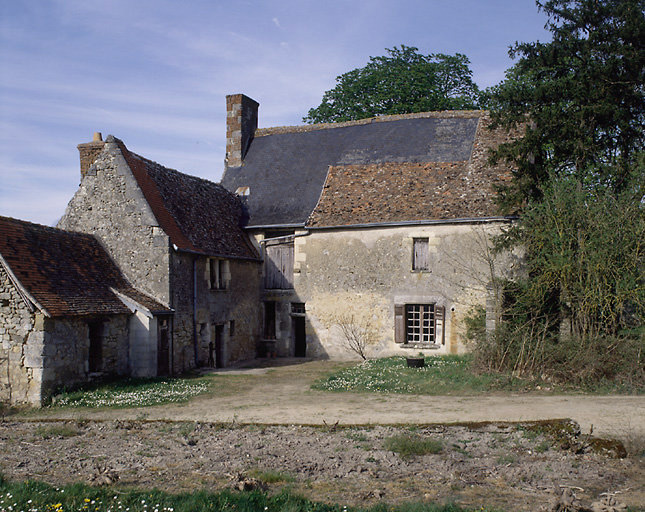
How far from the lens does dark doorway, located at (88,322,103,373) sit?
46.5 feet

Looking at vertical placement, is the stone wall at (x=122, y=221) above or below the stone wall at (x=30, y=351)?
above

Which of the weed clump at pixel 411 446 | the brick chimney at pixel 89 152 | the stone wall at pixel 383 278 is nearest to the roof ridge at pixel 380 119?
the stone wall at pixel 383 278

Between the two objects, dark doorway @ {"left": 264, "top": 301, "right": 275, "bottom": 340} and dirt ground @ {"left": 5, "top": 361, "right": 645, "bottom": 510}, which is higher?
dark doorway @ {"left": 264, "top": 301, "right": 275, "bottom": 340}

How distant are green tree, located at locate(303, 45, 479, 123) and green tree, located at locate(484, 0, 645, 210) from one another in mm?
11203

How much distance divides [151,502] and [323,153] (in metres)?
18.1

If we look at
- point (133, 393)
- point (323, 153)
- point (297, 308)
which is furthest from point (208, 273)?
point (323, 153)

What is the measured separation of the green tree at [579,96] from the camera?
16156 mm

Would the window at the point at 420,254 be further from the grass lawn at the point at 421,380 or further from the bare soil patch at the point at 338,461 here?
the bare soil patch at the point at 338,461

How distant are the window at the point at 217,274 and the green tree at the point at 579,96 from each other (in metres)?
8.97

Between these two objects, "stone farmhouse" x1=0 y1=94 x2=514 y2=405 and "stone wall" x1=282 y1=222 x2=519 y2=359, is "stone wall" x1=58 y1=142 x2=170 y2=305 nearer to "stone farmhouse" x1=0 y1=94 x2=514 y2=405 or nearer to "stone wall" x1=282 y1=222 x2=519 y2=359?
"stone farmhouse" x1=0 y1=94 x2=514 y2=405

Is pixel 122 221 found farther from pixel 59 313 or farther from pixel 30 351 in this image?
pixel 30 351

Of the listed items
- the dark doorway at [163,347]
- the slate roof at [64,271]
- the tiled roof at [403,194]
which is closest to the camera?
the slate roof at [64,271]

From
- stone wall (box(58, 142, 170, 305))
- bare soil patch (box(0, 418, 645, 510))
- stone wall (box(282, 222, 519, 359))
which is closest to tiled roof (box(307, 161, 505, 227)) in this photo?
stone wall (box(282, 222, 519, 359))

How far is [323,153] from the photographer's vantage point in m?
22.9
